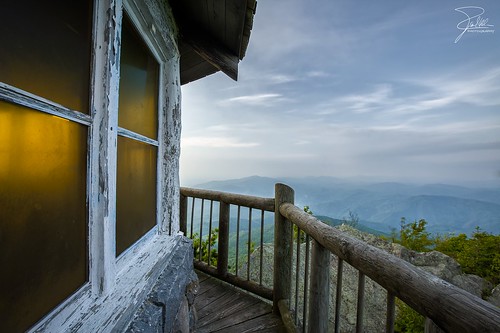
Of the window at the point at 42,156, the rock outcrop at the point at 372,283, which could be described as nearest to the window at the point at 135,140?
the window at the point at 42,156

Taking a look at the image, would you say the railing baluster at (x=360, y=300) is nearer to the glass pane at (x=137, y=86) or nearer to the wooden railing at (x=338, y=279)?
the wooden railing at (x=338, y=279)

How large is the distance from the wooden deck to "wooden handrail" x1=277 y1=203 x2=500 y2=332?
5.24ft

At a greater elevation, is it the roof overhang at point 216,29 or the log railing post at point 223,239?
the roof overhang at point 216,29

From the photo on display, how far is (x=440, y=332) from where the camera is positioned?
0.59 m

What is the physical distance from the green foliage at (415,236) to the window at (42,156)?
5.70 metres

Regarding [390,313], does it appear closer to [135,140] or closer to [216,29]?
[135,140]

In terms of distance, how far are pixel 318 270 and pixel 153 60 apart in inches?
71.2

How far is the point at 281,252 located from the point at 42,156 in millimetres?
2128

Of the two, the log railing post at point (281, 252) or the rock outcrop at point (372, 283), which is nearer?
the log railing post at point (281, 252)

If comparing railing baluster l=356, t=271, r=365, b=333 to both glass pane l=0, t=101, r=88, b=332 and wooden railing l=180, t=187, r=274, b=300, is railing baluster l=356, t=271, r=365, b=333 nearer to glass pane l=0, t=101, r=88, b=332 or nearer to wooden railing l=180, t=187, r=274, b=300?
glass pane l=0, t=101, r=88, b=332

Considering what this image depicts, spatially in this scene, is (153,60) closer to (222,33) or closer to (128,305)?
(222,33)

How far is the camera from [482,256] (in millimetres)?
4047

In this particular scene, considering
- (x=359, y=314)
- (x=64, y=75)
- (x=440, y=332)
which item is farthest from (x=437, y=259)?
(x=64, y=75)

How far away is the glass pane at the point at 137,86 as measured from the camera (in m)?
1.12
